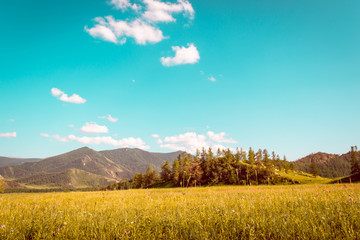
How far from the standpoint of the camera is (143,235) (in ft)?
11.9

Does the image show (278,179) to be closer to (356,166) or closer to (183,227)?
(356,166)

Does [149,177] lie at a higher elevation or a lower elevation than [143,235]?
lower

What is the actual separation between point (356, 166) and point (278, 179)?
33195 millimetres

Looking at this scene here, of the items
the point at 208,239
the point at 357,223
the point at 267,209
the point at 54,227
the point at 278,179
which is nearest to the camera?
the point at 208,239

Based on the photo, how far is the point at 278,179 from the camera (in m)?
73.9

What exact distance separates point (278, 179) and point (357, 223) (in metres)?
82.5

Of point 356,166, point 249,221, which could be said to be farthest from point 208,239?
point 356,166

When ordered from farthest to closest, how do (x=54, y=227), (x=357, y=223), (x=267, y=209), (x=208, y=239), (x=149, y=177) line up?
(x=149, y=177) < (x=267, y=209) < (x=54, y=227) < (x=357, y=223) < (x=208, y=239)

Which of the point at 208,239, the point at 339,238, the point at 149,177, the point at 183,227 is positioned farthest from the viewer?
the point at 149,177

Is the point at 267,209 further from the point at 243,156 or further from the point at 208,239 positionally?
the point at 243,156

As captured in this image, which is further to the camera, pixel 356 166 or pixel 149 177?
pixel 149 177

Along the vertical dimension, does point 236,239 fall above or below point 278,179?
above

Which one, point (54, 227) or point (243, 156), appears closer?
point (54, 227)

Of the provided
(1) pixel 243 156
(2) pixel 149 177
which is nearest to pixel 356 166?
(1) pixel 243 156
